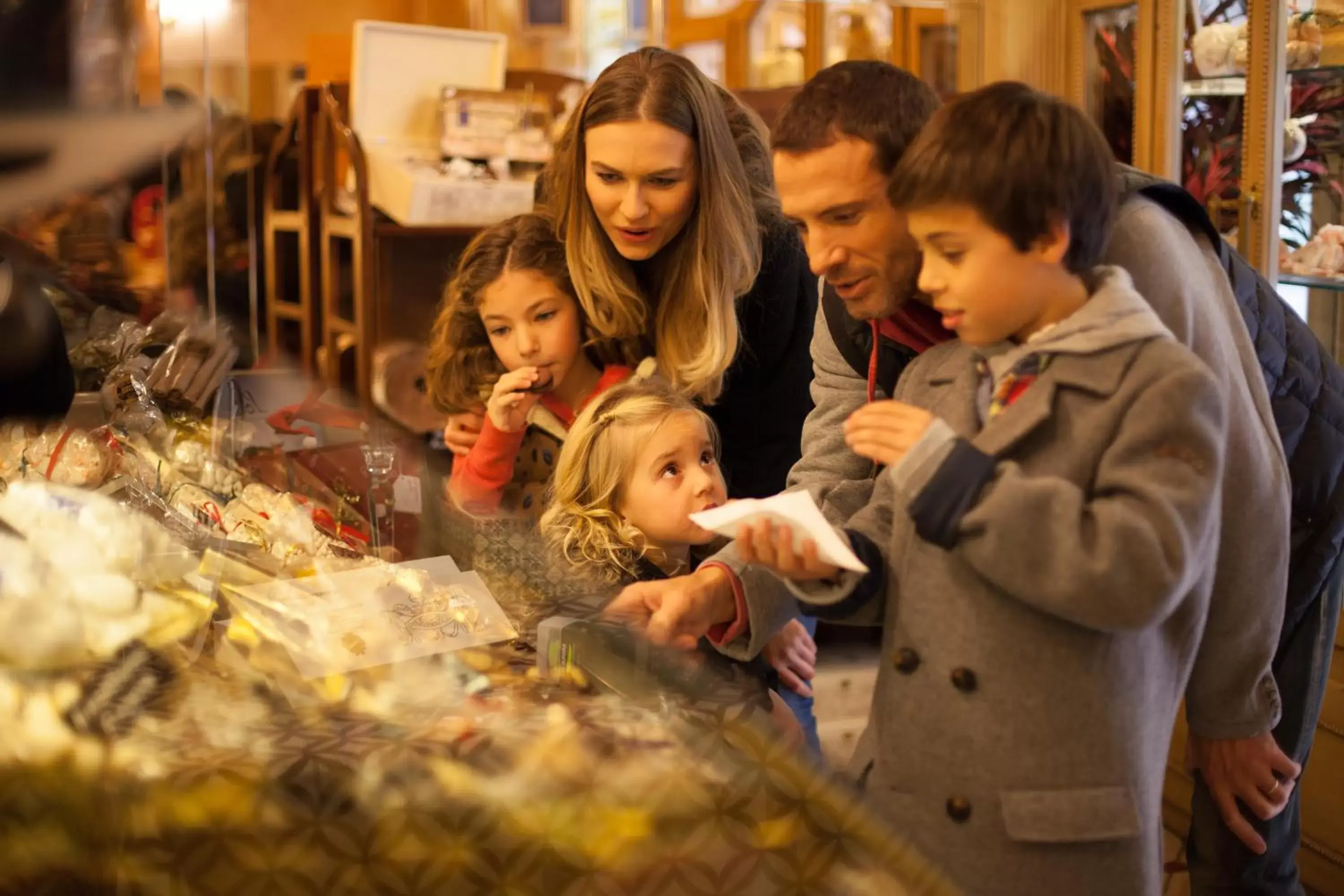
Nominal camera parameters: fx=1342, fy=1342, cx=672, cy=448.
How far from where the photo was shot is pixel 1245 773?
1326 millimetres

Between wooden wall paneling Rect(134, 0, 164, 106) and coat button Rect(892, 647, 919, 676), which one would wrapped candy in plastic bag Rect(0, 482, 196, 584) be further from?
wooden wall paneling Rect(134, 0, 164, 106)

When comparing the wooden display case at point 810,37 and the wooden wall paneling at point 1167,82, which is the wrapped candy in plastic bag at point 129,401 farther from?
the wooden wall paneling at point 1167,82

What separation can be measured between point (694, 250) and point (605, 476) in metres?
0.31

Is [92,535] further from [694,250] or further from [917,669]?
[917,669]

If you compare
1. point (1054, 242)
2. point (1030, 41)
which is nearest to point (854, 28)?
point (1030, 41)

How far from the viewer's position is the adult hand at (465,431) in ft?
6.20

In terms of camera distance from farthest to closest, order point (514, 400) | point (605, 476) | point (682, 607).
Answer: point (514, 400)
point (605, 476)
point (682, 607)

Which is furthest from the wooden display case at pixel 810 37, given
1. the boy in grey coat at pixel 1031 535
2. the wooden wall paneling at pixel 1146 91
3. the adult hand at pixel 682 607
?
the boy in grey coat at pixel 1031 535

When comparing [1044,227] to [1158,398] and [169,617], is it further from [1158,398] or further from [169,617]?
[169,617]

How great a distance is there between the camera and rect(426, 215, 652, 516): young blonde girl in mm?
1768

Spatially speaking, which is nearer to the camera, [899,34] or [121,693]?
[121,693]

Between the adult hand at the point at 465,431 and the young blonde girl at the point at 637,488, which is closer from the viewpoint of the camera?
the young blonde girl at the point at 637,488

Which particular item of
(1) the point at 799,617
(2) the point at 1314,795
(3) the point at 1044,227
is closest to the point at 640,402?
(1) the point at 799,617

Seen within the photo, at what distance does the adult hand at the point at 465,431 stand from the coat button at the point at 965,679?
3.20ft
